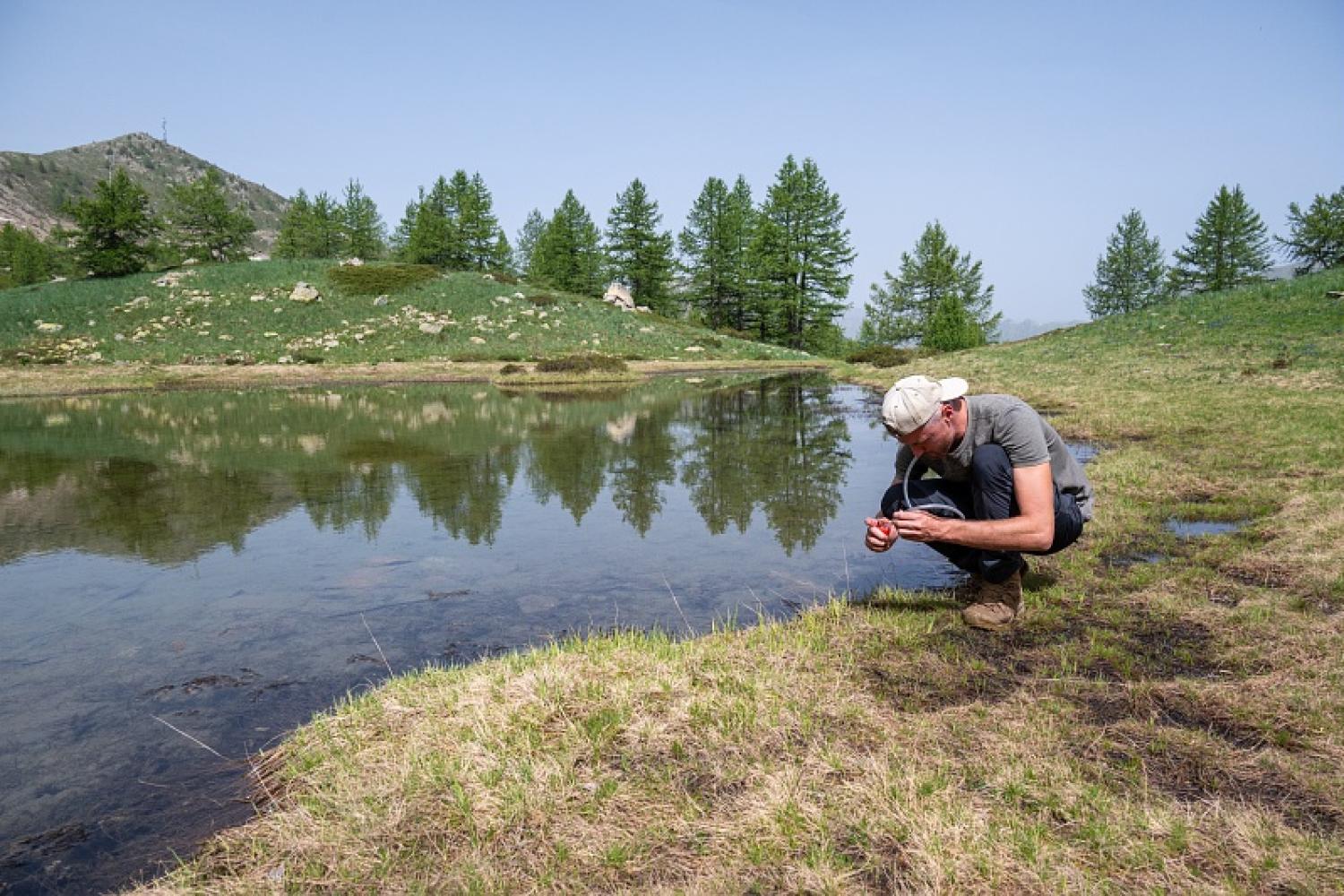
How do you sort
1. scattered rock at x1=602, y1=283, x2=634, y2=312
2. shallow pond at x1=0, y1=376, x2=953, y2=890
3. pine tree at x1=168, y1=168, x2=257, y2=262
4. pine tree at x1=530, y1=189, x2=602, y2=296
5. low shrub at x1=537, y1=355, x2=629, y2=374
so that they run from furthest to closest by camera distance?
1. pine tree at x1=530, y1=189, x2=602, y2=296
2. pine tree at x1=168, y1=168, x2=257, y2=262
3. scattered rock at x1=602, y1=283, x2=634, y2=312
4. low shrub at x1=537, y1=355, x2=629, y2=374
5. shallow pond at x1=0, y1=376, x2=953, y2=890

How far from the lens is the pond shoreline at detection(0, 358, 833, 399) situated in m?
29.2

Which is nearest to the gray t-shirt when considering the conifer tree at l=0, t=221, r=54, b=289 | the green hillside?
the green hillside

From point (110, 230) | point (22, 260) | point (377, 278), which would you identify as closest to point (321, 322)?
point (377, 278)

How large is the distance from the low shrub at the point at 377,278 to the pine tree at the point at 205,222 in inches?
895

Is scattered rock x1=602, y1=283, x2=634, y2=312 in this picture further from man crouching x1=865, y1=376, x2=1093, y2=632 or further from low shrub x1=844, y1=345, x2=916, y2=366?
man crouching x1=865, y1=376, x2=1093, y2=632

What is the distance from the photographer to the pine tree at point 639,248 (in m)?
66.1

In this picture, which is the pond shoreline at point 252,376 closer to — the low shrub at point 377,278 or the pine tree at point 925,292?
the low shrub at point 377,278

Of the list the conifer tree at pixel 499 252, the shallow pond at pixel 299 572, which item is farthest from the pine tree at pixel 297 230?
the shallow pond at pixel 299 572

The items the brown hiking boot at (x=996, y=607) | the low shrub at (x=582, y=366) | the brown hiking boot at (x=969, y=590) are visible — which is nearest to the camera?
the brown hiking boot at (x=996, y=607)

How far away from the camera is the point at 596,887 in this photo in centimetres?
254

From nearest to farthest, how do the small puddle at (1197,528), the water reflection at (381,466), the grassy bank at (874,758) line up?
the grassy bank at (874,758)
the small puddle at (1197,528)
the water reflection at (381,466)

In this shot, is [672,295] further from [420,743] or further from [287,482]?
[420,743]

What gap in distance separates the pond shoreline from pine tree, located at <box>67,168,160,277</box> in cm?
1958

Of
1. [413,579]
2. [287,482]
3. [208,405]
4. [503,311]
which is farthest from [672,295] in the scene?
[413,579]
